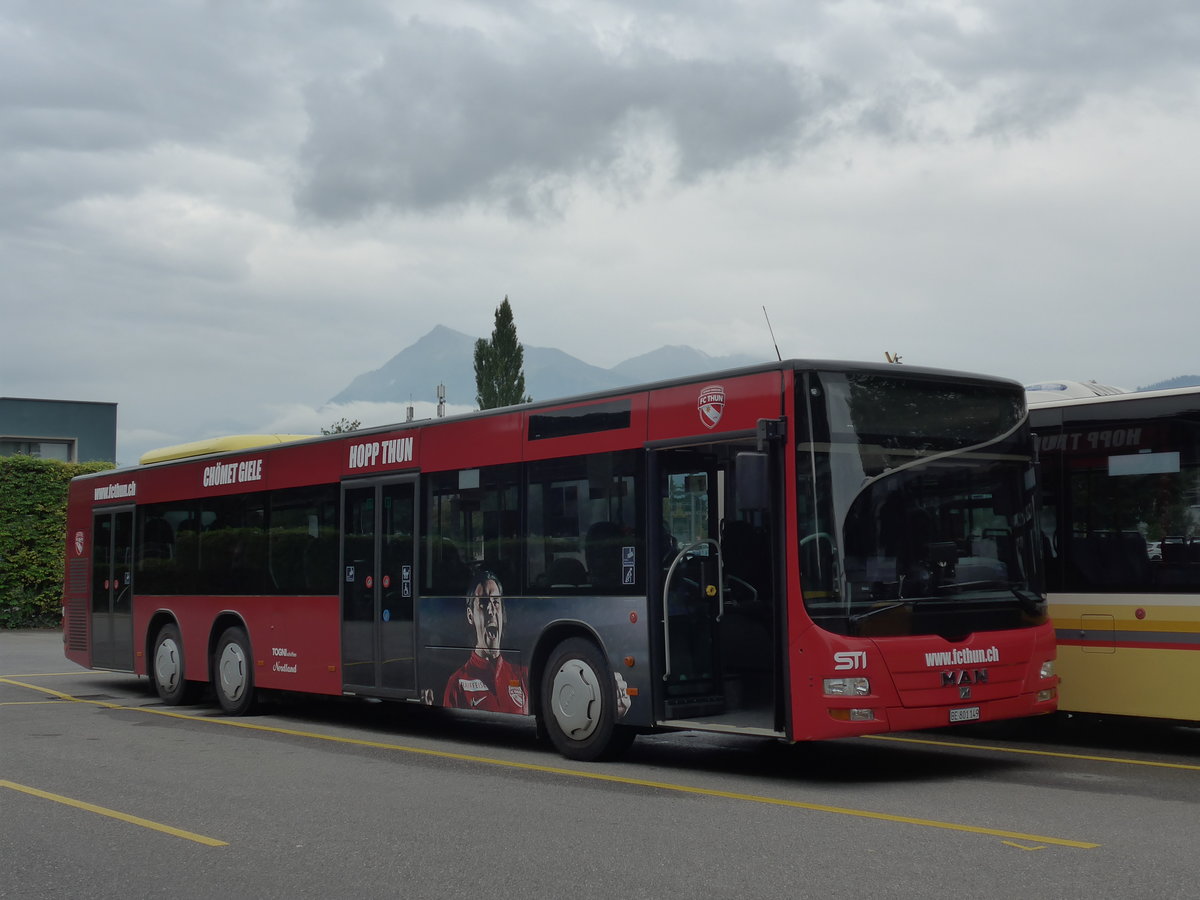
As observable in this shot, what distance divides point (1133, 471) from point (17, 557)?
27780mm

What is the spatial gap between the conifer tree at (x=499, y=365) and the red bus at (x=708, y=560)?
7242 centimetres

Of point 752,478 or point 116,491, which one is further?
point 116,491

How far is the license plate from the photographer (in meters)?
9.95

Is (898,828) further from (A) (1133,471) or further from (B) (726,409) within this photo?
(A) (1133,471)

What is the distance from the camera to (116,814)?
8.96m

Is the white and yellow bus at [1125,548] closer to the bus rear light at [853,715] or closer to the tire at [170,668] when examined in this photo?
the bus rear light at [853,715]

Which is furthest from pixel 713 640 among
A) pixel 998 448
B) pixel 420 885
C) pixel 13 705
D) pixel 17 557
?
pixel 17 557

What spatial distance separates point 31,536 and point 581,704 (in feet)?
82.6

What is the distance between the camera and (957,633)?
1006 cm

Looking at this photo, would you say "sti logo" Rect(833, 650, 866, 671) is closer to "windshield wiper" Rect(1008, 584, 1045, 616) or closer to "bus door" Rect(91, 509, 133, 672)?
"windshield wiper" Rect(1008, 584, 1045, 616)

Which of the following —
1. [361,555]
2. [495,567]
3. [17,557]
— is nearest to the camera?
[495,567]

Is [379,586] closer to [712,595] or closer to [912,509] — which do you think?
[712,595]

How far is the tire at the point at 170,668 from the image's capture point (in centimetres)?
1756

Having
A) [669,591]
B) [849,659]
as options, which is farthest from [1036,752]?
[669,591]
